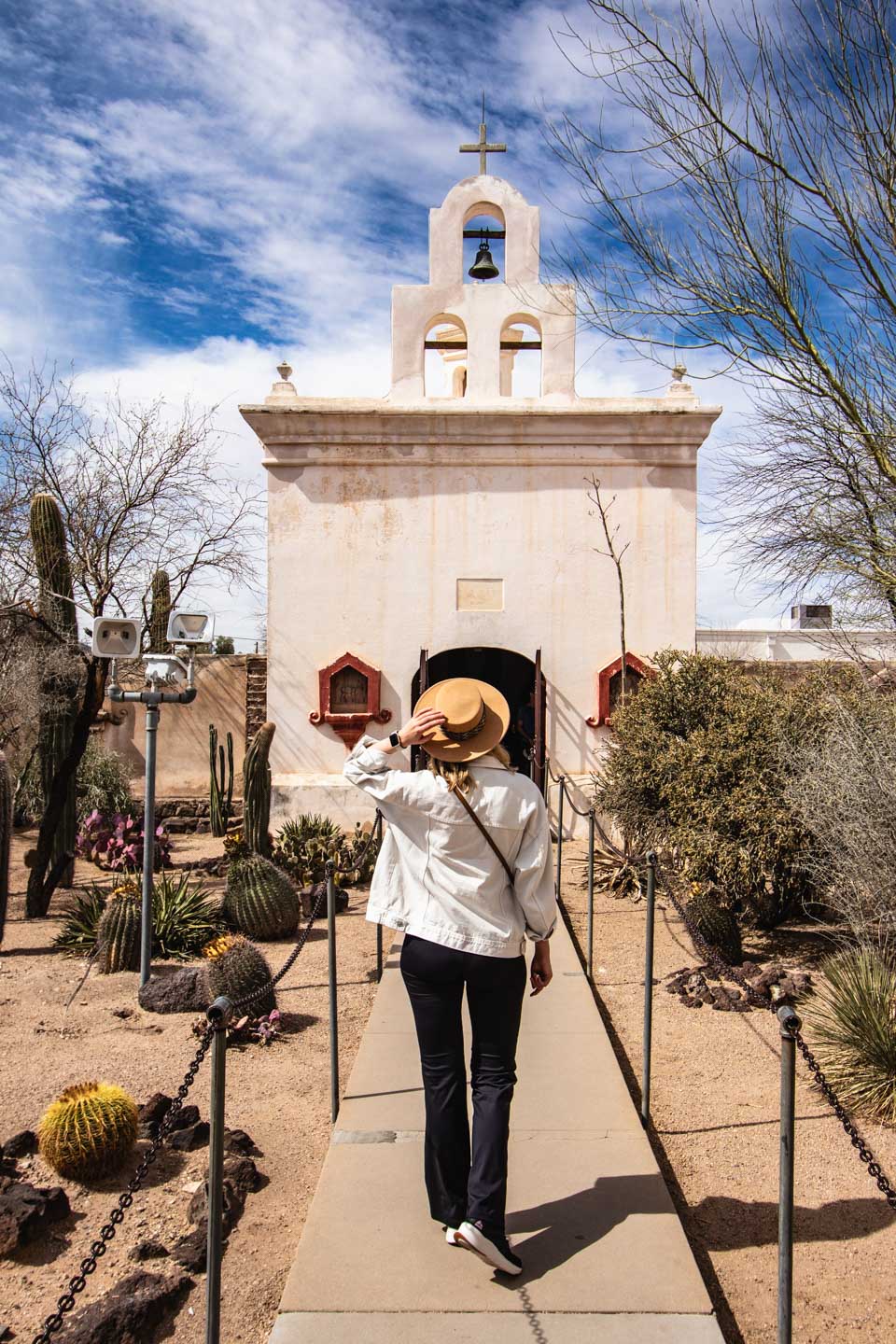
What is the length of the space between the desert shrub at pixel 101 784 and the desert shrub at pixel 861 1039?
40.7ft

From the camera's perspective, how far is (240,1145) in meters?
4.75

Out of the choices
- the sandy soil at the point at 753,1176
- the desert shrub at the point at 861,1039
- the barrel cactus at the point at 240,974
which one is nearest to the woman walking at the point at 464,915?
the sandy soil at the point at 753,1176

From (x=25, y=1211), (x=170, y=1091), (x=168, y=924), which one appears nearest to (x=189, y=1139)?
(x=170, y=1091)

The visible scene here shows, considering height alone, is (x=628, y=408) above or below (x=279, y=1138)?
above

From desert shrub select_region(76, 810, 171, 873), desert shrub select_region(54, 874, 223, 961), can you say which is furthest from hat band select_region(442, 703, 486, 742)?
desert shrub select_region(76, 810, 171, 873)

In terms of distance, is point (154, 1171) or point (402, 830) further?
point (154, 1171)

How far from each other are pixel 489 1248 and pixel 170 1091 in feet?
9.22

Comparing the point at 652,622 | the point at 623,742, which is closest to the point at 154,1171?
the point at 623,742

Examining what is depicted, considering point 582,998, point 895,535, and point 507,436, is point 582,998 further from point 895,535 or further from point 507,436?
point 507,436

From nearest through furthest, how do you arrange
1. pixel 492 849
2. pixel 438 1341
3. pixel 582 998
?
pixel 438 1341, pixel 492 849, pixel 582 998

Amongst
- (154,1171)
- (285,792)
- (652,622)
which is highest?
(652,622)

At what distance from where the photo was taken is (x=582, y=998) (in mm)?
6934

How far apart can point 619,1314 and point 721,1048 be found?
10.7ft

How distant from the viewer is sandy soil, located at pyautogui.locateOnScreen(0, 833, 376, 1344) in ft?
12.4
